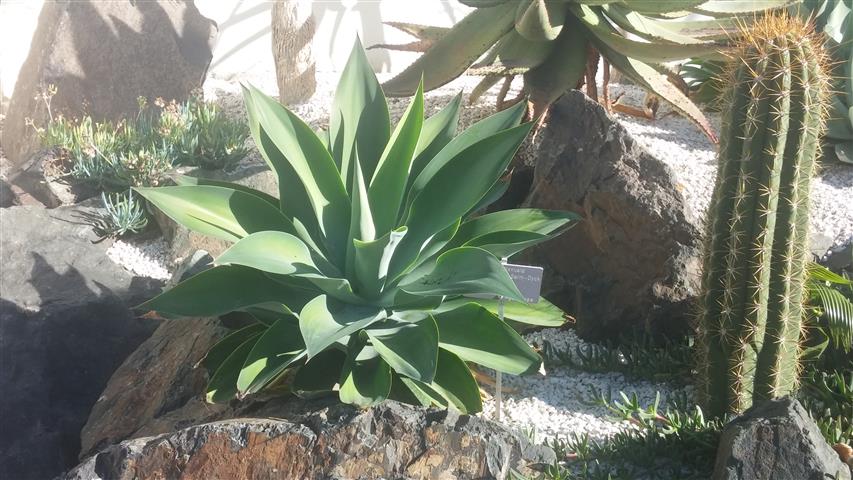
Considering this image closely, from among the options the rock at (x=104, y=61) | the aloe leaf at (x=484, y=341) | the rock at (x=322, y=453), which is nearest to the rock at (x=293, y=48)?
the rock at (x=104, y=61)

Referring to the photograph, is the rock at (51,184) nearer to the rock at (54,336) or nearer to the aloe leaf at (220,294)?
the rock at (54,336)

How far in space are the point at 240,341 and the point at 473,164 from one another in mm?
985

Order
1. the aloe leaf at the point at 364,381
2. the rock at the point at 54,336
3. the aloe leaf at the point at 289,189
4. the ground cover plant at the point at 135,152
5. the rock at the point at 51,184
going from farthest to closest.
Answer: the rock at the point at 51,184
the ground cover plant at the point at 135,152
the rock at the point at 54,336
the aloe leaf at the point at 289,189
the aloe leaf at the point at 364,381

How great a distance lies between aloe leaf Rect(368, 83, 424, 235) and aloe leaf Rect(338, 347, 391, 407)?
1.43 feet

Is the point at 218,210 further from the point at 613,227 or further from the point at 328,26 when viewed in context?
the point at 328,26

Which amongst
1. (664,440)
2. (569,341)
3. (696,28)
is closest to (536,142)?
(569,341)

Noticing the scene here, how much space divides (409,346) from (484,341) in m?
0.29

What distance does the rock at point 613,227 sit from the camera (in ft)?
10.8

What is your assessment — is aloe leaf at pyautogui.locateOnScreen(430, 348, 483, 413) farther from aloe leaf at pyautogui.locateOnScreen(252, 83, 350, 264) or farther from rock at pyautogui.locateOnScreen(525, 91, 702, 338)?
rock at pyautogui.locateOnScreen(525, 91, 702, 338)

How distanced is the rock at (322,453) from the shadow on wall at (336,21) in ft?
17.5

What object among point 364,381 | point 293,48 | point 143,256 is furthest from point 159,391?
point 293,48

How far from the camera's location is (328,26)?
7.11m

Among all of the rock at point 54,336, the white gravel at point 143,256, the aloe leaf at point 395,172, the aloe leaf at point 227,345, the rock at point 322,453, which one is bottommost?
the rock at point 54,336

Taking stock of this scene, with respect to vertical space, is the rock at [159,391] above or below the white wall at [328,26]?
below
